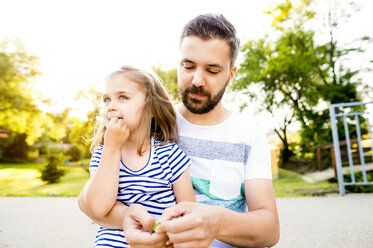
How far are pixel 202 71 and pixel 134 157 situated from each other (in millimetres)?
624

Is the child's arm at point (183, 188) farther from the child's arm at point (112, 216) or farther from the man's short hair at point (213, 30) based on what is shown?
the man's short hair at point (213, 30)

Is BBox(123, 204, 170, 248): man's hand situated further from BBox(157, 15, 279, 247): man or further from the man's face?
the man's face

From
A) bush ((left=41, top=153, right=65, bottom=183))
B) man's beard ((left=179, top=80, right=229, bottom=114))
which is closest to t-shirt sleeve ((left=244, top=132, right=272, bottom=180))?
man's beard ((left=179, top=80, right=229, bottom=114))

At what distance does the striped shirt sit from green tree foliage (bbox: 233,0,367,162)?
10148mm

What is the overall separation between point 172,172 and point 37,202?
4.71 meters

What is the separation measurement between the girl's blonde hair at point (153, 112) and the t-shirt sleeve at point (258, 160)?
1.49 ft

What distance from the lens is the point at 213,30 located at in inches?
63.4

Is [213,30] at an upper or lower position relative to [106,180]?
upper

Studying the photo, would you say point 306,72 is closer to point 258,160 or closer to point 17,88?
point 258,160

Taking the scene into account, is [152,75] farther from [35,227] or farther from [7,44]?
[7,44]

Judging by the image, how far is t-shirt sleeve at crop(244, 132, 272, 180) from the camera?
4.93ft

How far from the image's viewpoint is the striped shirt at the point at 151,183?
1.35 meters

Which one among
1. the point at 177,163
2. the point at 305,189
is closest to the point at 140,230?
the point at 177,163

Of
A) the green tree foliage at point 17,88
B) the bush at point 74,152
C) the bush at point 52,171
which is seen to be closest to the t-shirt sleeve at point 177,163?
the bush at point 52,171
